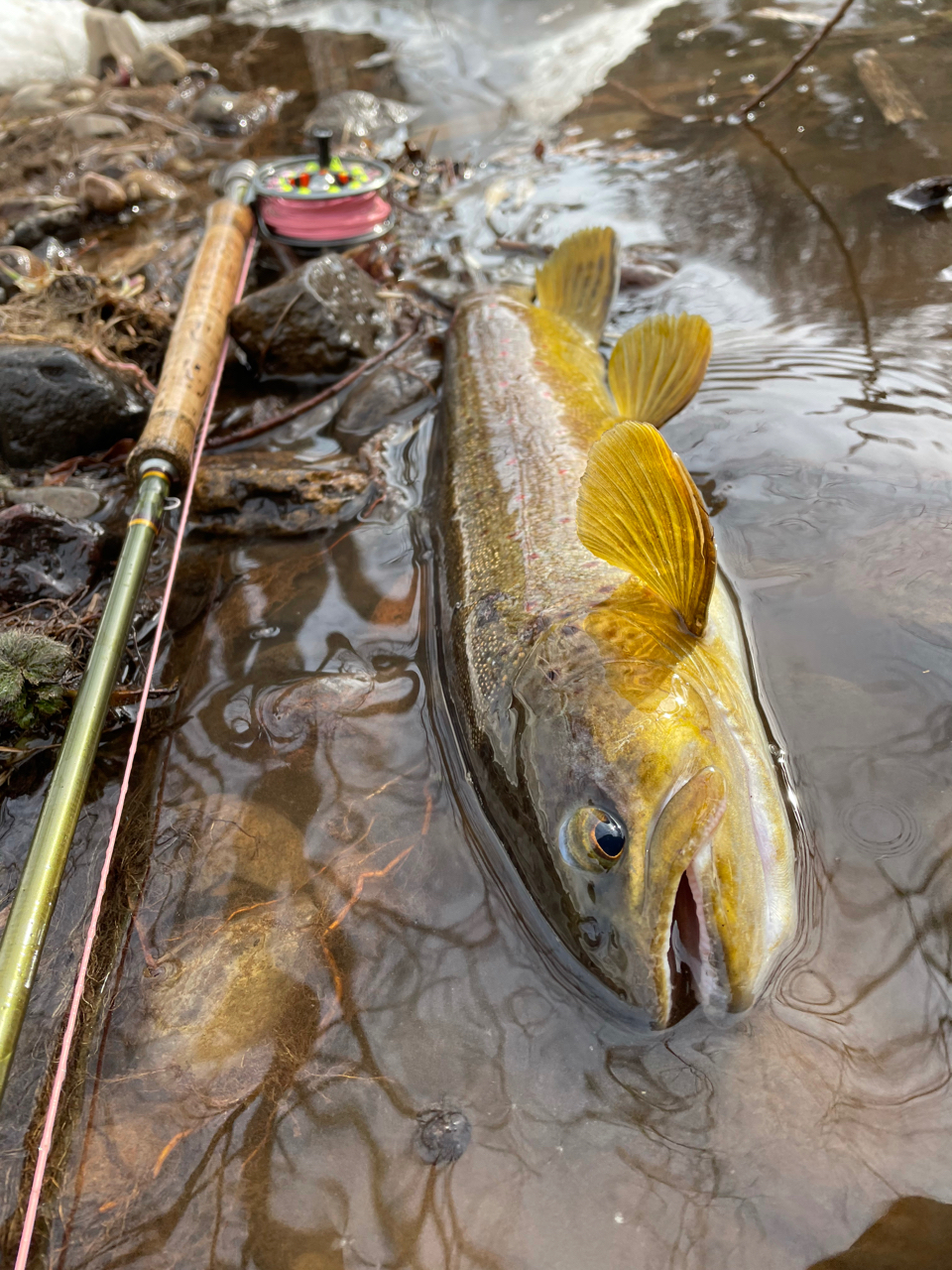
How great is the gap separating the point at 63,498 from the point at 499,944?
3.27 m

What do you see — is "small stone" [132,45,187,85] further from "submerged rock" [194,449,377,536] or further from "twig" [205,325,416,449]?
"submerged rock" [194,449,377,536]

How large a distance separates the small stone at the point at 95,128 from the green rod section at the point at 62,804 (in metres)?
9.03

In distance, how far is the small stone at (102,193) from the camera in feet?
25.8

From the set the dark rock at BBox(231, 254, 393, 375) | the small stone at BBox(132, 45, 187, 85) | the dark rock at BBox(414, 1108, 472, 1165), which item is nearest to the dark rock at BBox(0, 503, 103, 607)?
the dark rock at BBox(231, 254, 393, 375)

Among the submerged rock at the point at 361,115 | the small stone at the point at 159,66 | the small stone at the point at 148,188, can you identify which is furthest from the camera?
the small stone at the point at 159,66

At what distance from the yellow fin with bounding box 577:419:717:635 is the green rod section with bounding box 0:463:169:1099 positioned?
1.64 meters

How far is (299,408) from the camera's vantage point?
478 centimetres

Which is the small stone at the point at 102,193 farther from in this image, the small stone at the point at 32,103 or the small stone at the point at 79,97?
the small stone at the point at 79,97

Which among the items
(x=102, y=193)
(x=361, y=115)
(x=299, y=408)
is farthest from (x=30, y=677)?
(x=361, y=115)

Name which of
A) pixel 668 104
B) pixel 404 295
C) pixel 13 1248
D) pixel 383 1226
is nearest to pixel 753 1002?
pixel 383 1226

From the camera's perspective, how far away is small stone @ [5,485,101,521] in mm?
4094

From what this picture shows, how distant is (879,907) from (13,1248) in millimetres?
2322

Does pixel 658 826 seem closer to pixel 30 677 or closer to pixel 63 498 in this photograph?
pixel 30 677

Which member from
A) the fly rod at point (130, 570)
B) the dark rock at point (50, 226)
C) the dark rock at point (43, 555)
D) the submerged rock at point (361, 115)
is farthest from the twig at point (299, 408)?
the submerged rock at point (361, 115)
